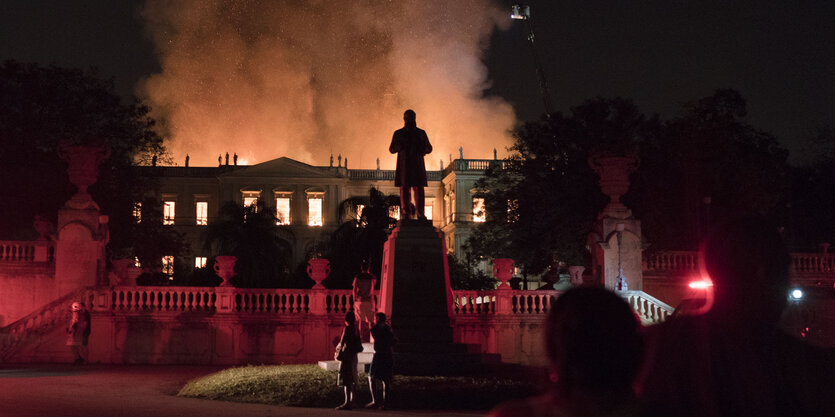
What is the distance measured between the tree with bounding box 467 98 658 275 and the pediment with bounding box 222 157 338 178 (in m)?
40.5

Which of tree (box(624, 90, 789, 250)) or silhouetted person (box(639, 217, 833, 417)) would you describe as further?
tree (box(624, 90, 789, 250))

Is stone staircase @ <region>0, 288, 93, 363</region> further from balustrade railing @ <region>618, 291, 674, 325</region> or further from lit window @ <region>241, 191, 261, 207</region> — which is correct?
lit window @ <region>241, 191, 261, 207</region>

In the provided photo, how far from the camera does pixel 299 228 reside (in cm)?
8044

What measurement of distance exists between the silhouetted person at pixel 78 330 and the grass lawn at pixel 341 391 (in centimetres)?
740

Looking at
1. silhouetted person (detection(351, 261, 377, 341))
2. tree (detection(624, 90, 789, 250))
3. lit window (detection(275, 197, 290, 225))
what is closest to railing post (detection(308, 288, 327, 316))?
silhouetted person (detection(351, 261, 377, 341))

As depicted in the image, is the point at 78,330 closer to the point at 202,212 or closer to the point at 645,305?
the point at 645,305

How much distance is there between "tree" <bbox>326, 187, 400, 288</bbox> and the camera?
3834cm

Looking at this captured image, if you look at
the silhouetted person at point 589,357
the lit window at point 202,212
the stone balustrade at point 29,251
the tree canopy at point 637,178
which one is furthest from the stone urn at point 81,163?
the lit window at point 202,212

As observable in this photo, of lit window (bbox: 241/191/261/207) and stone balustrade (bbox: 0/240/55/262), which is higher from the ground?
lit window (bbox: 241/191/261/207)

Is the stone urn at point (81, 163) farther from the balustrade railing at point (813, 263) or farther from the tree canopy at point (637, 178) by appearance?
the balustrade railing at point (813, 263)

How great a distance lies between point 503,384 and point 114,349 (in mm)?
12736

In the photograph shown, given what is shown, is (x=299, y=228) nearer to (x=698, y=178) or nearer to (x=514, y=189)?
(x=514, y=189)

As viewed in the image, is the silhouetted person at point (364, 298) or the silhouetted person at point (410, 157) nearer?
the silhouetted person at point (410, 157)

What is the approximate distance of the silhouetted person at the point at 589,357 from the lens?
7.70ft
